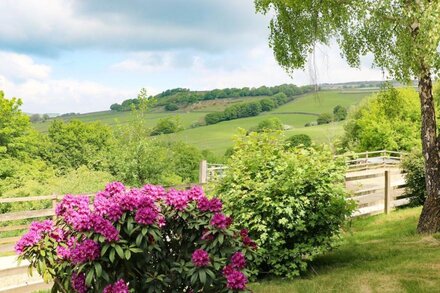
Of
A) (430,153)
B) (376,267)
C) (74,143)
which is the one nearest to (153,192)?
(376,267)

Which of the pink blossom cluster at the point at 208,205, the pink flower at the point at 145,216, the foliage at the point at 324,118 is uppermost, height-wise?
the pink flower at the point at 145,216

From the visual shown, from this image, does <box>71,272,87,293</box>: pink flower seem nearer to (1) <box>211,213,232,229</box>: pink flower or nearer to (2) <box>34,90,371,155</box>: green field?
(1) <box>211,213,232,229</box>: pink flower

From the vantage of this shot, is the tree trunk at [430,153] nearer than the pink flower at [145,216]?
No

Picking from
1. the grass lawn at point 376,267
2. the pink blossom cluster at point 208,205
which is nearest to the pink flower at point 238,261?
the pink blossom cluster at point 208,205

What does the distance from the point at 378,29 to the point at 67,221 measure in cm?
876

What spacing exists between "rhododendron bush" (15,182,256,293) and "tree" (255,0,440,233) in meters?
6.03

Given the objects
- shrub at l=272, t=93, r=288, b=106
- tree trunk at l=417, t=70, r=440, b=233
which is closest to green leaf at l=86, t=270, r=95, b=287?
tree trunk at l=417, t=70, r=440, b=233

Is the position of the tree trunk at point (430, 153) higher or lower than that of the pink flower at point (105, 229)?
lower

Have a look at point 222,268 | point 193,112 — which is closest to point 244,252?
point 222,268

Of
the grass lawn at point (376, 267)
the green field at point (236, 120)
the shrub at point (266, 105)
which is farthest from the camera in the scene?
the shrub at point (266, 105)

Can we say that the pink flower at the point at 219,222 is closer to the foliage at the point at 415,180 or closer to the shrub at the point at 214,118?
the foliage at the point at 415,180

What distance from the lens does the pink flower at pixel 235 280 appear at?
186 inches

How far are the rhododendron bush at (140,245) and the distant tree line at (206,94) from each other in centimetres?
10171

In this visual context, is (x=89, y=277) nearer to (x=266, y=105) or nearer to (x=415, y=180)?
(x=415, y=180)
